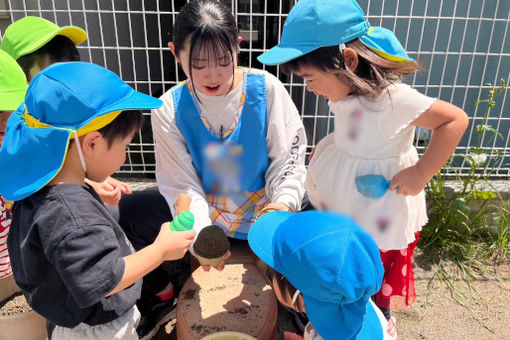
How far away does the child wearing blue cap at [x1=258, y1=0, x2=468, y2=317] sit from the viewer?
1.29 meters

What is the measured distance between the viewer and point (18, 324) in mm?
1617

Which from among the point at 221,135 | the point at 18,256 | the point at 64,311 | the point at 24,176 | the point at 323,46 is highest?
the point at 323,46

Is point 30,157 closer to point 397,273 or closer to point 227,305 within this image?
point 227,305

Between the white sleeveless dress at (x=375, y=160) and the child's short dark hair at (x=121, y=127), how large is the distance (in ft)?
2.40

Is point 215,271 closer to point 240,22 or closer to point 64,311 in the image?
point 64,311

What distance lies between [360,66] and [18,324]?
1680mm

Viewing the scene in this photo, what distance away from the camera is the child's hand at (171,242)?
1.17 metres

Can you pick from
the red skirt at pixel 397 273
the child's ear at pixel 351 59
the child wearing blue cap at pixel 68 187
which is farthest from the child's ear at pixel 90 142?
the red skirt at pixel 397 273

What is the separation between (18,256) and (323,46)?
114 centimetres

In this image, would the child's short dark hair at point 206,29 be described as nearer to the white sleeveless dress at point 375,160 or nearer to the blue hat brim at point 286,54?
the blue hat brim at point 286,54

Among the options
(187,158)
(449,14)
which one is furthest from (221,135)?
(449,14)

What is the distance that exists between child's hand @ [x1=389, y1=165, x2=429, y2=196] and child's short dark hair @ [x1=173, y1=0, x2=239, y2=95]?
78 cm

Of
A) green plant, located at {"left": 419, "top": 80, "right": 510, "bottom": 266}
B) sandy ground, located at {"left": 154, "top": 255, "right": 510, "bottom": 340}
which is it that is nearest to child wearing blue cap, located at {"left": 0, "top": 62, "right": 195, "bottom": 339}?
sandy ground, located at {"left": 154, "top": 255, "right": 510, "bottom": 340}

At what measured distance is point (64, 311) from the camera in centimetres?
118
